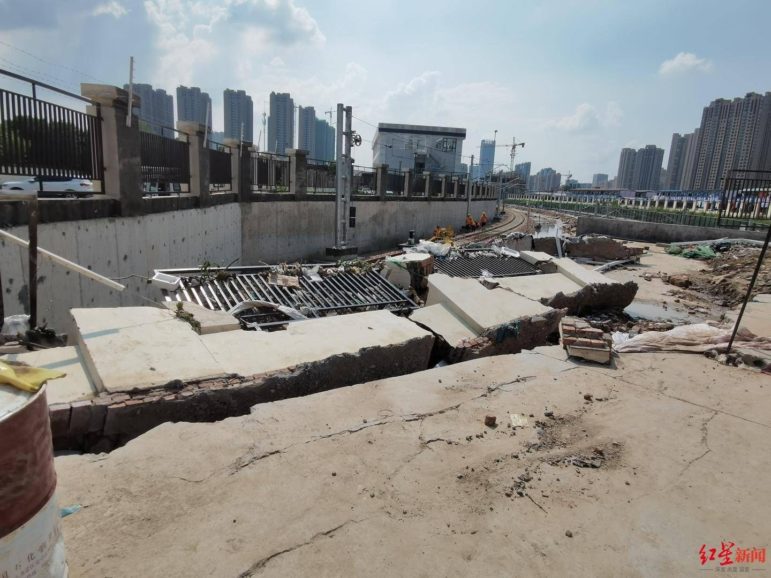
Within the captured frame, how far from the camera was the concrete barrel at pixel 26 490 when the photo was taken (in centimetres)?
137

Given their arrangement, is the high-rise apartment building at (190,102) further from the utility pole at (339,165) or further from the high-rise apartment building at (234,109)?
the utility pole at (339,165)

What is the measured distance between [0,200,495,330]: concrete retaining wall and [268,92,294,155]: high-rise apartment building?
2504 cm

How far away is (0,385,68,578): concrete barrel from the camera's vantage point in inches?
54.1

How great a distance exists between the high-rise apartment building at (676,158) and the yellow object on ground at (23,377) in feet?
313

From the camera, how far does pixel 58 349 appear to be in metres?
3.51

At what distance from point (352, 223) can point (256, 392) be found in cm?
1333

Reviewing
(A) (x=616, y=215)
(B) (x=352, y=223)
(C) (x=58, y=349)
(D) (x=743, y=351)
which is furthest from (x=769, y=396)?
(A) (x=616, y=215)

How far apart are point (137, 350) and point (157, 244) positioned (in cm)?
514

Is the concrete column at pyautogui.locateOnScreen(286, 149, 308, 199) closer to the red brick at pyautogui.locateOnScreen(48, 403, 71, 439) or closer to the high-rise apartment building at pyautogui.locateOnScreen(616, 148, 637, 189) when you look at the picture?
the red brick at pyautogui.locateOnScreen(48, 403, 71, 439)

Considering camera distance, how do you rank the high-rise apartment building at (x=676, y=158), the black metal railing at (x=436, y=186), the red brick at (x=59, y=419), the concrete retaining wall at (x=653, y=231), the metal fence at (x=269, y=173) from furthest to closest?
the high-rise apartment building at (x=676, y=158), the black metal railing at (x=436, y=186), the concrete retaining wall at (x=653, y=231), the metal fence at (x=269, y=173), the red brick at (x=59, y=419)

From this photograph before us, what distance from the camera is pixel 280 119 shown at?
4341cm

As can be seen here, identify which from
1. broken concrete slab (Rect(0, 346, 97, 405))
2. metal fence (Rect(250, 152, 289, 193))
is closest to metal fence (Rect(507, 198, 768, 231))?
metal fence (Rect(250, 152, 289, 193))

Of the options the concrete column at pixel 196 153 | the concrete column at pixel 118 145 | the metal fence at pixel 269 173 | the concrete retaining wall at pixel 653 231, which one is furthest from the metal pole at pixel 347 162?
the concrete retaining wall at pixel 653 231

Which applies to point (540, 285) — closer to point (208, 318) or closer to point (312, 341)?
point (312, 341)
